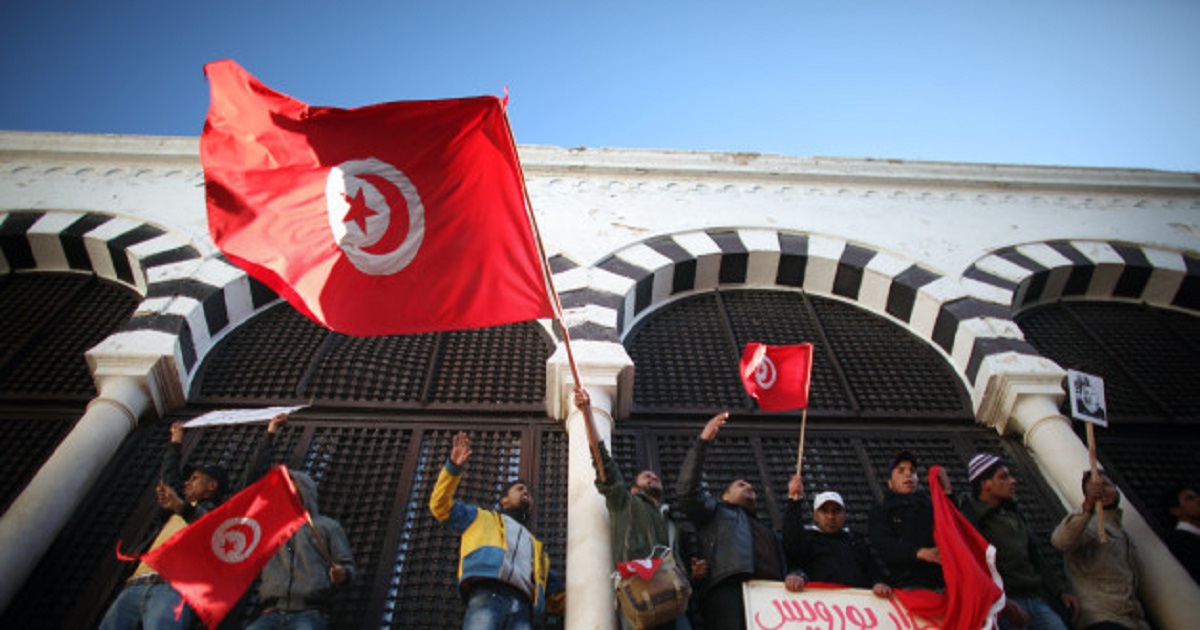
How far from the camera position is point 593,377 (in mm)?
5047

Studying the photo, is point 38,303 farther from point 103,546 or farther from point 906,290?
point 906,290

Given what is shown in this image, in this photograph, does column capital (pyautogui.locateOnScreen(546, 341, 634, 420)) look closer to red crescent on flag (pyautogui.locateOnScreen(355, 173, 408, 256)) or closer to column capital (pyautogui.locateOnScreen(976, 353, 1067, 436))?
red crescent on flag (pyautogui.locateOnScreen(355, 173, 408, 256))

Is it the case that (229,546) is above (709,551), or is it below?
above

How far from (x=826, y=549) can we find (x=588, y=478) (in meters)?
1.32

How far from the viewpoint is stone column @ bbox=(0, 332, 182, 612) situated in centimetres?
387

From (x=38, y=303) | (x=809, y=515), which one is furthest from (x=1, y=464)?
(x=809, y=515)

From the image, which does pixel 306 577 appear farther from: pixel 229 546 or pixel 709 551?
pixel 709 551

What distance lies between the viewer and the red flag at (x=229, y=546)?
332 centimetres

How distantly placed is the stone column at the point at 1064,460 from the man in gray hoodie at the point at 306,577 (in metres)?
4.11

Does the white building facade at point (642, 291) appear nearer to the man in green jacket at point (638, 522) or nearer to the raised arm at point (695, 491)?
the man in green jacket at point (638, 522)

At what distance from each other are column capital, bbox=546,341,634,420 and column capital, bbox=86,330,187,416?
2.46 meters

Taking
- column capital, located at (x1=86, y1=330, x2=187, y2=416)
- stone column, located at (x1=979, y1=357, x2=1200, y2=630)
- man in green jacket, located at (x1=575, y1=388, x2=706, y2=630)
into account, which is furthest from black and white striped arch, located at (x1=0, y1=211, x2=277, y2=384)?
stone column, located at (x1=979, y1=357, x2=1200, y2=630)

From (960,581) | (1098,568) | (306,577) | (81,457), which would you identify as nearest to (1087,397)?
(1098,568)

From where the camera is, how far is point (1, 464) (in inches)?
184
